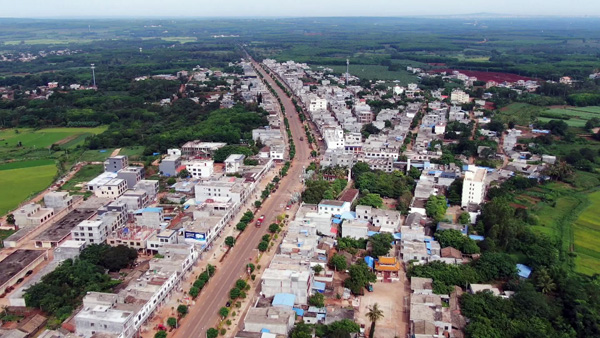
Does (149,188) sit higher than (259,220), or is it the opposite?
(149,188)

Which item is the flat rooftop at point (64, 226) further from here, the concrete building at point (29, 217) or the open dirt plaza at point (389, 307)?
the open dirt plaza at point (389, 307)

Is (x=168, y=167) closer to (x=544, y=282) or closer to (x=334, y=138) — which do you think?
(x=334, y=138)

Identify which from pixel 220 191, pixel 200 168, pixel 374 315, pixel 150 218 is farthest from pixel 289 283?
Result: pixel 200 168

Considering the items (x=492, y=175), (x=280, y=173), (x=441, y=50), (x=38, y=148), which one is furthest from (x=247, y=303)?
(x=441, y=50)

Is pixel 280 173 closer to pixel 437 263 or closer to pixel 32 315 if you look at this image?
pixel 437 263

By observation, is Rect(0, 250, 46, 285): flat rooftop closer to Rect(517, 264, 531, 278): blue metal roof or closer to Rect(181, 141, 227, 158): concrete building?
Rect(181, 141, 227, 158): concrete building

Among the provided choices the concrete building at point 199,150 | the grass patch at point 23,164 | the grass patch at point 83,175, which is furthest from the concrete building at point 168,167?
the grass patch at point 23,164
